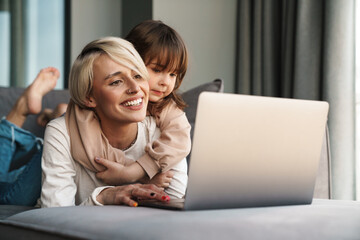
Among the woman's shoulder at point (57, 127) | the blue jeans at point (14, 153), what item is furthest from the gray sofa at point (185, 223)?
the blue jeans at point (14, 153)

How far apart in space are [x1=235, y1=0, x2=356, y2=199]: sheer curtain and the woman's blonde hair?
138cm

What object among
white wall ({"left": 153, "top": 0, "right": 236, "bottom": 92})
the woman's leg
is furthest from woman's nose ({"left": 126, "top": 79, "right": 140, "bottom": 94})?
white wall ({"left": 153, "top": 0, "right": 236, "bottom": 92})

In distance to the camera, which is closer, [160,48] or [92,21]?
[160,48]

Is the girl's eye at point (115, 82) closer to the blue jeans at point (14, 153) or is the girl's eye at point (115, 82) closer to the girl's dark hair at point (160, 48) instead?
the girl's dark hair at point (160, 48)

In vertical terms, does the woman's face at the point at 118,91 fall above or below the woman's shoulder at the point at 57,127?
above

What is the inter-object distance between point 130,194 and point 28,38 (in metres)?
2.83

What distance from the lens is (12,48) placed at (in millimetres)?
3586

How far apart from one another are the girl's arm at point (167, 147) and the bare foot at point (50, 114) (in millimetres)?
623

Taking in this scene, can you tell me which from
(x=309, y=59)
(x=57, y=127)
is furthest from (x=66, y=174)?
(x=309, y=59)

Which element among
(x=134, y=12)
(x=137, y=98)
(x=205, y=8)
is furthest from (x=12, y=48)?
(x=137, y=98)

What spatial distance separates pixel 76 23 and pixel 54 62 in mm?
341

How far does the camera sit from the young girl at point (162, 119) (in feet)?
4.21

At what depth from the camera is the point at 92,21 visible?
12.3ft

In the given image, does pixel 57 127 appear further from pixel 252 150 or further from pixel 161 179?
pixel 252 150
